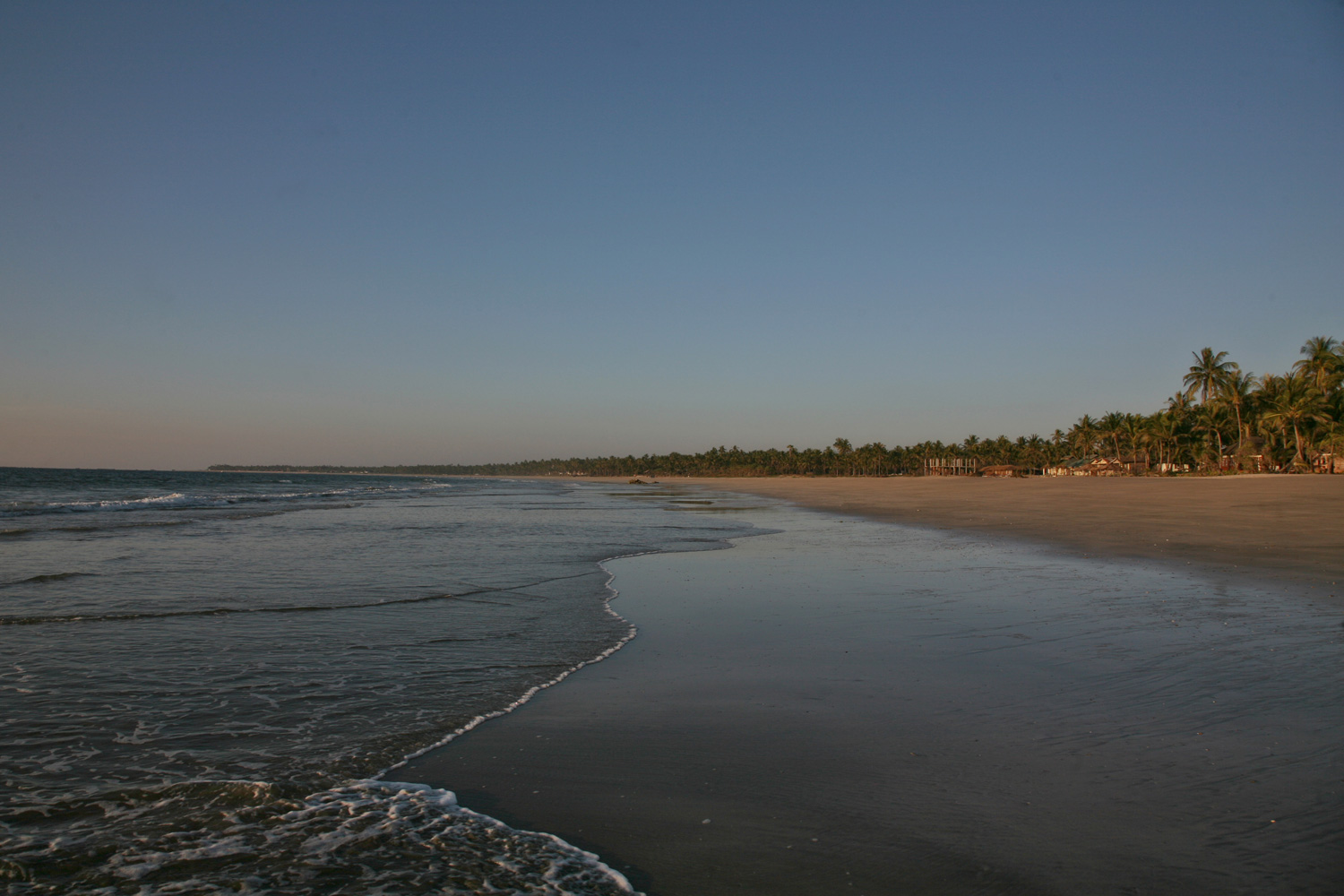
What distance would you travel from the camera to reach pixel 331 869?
338cm

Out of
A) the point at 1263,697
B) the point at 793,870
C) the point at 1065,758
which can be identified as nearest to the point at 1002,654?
the point at 1263,697

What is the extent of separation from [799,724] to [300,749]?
336cm

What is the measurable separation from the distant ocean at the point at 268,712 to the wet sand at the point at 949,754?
1.53 ft

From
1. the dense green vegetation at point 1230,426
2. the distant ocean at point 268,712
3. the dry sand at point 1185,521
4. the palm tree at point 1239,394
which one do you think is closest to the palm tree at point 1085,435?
the dense green vegetation at point 1230,426

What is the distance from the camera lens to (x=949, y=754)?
468 centimetres

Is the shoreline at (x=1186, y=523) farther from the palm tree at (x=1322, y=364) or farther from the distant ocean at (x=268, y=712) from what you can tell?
the palm tree at (x=1322, y=364)

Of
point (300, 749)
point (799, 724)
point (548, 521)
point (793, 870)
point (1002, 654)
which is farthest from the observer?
point (548, 521)

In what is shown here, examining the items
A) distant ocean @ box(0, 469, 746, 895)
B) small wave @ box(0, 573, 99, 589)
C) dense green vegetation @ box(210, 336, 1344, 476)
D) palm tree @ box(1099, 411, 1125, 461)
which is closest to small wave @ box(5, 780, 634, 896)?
distant ocean @ box(0, 469, 746, 895)

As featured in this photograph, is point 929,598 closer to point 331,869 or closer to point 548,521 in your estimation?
point 331,869

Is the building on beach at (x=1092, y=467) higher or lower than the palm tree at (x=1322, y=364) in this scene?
lower

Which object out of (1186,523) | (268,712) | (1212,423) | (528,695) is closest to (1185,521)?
(1186,523)

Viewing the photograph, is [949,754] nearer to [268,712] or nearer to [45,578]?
[268,712]

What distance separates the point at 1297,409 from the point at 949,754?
7222cm

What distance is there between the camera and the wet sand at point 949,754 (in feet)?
11.1
